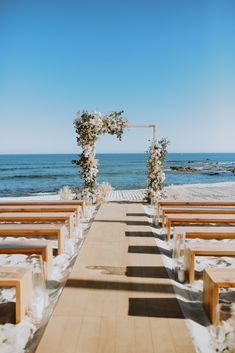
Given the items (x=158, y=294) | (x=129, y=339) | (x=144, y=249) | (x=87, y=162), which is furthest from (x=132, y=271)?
(x=87, y=162)

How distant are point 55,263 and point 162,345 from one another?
8.81ft

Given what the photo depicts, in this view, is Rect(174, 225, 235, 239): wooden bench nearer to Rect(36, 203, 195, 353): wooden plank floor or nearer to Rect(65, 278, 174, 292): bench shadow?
Rect(36, 203, 195, 353): wooden plank floor

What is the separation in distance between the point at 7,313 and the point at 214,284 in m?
2.26

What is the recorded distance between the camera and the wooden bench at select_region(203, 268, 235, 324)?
323 centimetres

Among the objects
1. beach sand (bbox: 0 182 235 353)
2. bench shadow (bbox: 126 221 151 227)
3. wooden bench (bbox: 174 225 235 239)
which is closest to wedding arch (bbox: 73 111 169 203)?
bench shadow (bbox: 126 221 151 227)

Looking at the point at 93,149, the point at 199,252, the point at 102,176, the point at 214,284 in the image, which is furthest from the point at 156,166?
the point at 102,176

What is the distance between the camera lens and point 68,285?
155 inches

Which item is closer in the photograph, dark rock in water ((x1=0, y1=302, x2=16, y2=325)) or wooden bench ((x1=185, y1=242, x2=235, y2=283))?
dark rock in water ((x1=0, y1=302, x2=16, y2=325))

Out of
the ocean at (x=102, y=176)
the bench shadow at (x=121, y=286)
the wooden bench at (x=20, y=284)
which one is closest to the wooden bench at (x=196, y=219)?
the bench shadow at (x=121, y=286)

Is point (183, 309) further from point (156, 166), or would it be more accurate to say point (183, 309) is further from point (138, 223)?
point (156, 166)

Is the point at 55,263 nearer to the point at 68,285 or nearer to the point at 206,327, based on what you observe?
the point at 68,285

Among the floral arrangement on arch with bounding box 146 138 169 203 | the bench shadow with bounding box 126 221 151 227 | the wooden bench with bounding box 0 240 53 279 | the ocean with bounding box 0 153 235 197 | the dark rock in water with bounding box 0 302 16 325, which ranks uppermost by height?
the floral arrangement on arch with bounding box 146 138 169 203

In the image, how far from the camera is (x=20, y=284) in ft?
10.6

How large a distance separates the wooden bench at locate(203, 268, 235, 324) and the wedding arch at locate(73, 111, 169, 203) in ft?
24.5
